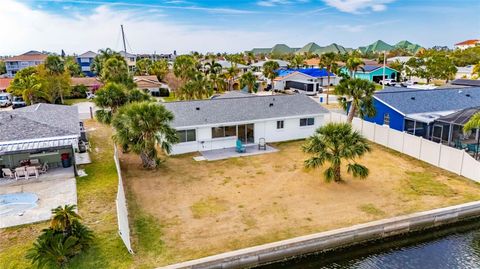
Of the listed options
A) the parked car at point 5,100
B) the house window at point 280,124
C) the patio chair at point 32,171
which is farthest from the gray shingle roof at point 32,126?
the parked car at point 5,100

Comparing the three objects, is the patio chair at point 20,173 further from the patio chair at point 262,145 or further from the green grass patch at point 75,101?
the green grass patch at point 75,101

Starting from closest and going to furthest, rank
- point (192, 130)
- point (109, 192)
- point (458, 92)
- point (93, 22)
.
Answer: point (109, 192) < point (192, 130) < point (458, 92) < point (93, 22)

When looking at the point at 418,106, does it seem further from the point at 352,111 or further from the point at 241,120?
the point at 241,120

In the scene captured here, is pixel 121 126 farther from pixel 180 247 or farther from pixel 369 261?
pixel 369 261

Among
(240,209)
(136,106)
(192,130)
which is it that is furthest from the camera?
(192,130)

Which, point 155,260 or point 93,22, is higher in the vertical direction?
point 93,22

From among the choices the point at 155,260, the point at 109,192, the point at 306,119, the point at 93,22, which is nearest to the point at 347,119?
the point at 306,119
